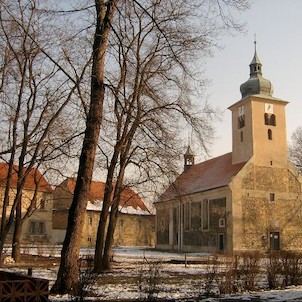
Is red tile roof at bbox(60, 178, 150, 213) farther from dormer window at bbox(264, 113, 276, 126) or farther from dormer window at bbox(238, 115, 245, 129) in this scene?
dormer window at bbox(264, 113, 276, 126)

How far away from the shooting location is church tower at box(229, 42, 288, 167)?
42281mm

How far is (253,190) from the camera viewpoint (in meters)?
41.0

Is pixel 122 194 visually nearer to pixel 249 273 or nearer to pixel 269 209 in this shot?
pixel 249 273

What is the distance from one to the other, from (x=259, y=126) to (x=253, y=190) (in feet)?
20.6

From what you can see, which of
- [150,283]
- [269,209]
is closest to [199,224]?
[269,209]

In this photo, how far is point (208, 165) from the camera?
51.4m

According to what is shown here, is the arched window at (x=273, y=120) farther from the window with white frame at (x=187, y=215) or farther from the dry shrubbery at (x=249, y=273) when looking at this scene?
the dry shrubbery at (x=249, y=273)

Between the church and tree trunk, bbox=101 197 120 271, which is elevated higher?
the church

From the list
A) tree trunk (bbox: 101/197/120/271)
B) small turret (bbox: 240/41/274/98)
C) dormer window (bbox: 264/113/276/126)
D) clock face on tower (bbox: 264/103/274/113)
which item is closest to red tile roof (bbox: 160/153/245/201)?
dormer window (bbox: 264/113/276/126)

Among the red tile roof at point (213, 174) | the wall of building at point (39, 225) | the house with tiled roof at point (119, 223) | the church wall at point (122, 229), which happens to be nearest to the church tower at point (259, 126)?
the red tile roof at point (213, 174)

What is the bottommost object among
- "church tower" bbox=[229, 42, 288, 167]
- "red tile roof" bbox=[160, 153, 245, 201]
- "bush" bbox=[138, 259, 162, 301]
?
"bush" bbox=[138, 259, 162, 301]

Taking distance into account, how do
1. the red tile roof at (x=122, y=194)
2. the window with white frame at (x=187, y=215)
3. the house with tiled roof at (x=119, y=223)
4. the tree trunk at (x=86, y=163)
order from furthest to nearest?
the house with tiled roof at (x=119, y=223) < the window with white frame at (x=187, y=215) < the red tile roof at (x=122, y=194) < the tree trunk at (x=86, y=163)

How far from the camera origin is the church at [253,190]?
Answer: 40.3 m

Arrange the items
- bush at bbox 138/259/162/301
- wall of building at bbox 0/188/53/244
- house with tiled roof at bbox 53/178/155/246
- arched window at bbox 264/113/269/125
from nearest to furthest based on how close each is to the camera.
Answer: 1. bush at bbox 138/259/162/301
2. arched window at bbox 264/113/269/125
3. wall of building at bbox 0/188/53/244
4. house with tiled roof at bbox 53/178/155/246
